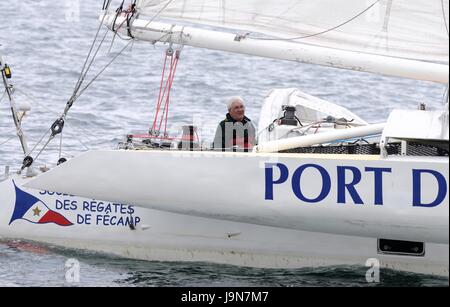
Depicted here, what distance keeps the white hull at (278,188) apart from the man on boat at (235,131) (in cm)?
94

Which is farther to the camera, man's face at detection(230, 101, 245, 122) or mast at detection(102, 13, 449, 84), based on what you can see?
man's face at detection(230, 101, 245, 122)

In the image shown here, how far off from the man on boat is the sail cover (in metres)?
0.80

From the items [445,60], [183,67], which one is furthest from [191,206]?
[183,67]

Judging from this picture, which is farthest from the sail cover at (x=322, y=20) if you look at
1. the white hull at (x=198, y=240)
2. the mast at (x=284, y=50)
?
the white hull at (x=198, y=240)

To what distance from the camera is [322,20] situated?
34.1ft

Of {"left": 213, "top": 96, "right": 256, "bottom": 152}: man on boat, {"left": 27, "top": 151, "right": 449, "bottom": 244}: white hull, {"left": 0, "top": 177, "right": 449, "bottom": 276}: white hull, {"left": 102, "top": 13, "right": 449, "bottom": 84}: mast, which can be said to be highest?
{"left": 102, "top": 13, "right": 449, "bottom": 84}: mast

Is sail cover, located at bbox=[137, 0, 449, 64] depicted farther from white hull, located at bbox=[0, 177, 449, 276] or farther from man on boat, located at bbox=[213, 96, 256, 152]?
white hull, located at bbox=[0, 177, 449, 276]

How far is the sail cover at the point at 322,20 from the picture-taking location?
10203 mm

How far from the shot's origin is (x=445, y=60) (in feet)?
33.1

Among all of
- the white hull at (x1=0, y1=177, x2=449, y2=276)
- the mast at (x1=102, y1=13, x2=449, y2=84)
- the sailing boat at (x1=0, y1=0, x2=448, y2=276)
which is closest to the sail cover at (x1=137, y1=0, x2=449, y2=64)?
the sailing boat at (x1=0, y1=0, x2=448, y2=276)

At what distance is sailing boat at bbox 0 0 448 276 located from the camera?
962cm

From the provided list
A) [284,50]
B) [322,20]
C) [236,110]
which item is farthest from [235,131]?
[322,20]

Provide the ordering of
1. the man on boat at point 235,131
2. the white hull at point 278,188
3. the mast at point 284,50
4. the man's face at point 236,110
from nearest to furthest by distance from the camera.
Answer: the white hull at point 278,188, the mast at point 284,50, the man on boat at point 235,131, the man's face at point 236,110

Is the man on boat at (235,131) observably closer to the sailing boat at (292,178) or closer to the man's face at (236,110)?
the man's face at (236,110)
